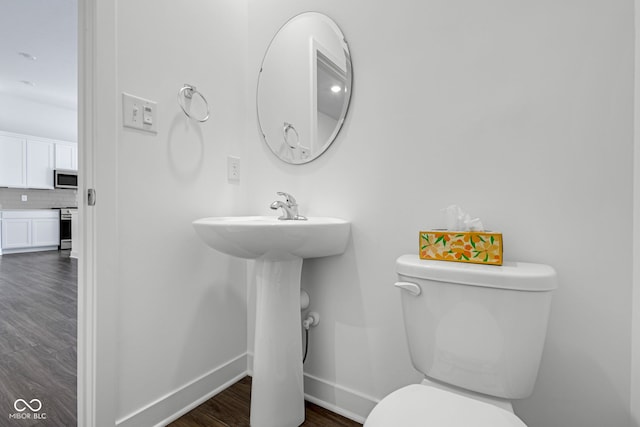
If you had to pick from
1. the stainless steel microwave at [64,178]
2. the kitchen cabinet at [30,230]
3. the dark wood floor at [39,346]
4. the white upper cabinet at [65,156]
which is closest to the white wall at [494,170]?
the dark wood floor at [39,346]

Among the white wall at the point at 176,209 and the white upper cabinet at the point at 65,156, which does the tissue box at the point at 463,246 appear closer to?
the white wall at the point at 176,209

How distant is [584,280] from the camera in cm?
86

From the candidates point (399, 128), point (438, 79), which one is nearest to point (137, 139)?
point (399, 128)

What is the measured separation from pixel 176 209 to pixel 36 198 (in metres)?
6.67

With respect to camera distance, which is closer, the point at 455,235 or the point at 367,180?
the point at 455,235

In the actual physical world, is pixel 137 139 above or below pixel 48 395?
above

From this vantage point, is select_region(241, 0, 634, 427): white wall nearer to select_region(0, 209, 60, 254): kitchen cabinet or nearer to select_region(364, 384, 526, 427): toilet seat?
select_region(364, 384, 526, 427): toilet seat

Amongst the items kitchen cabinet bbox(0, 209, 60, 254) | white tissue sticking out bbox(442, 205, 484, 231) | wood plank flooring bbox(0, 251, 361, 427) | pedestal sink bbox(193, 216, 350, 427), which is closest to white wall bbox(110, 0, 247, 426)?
wood plank flooring bbox(0, 251, 361, 427)

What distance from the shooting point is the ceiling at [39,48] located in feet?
8.34

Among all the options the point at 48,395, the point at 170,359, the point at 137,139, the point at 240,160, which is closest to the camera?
the point at 137,139

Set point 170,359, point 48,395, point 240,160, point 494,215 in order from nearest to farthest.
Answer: point 494,215, point 170,359, point 48,395, point 240,160

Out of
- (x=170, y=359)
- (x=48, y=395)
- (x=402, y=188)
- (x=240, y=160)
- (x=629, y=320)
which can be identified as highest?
(x=240, y=160)

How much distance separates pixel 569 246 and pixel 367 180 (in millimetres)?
677

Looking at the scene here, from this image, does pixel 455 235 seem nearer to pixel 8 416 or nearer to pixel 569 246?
pixel 569 246
